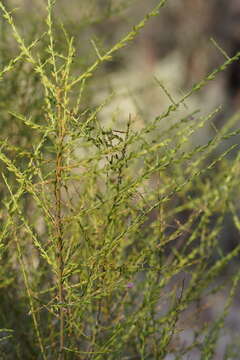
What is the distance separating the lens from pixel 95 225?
169cm

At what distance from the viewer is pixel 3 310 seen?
7.11 feet

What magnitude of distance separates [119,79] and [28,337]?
5.15 m

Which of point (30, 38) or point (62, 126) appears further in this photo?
point (30, 38)

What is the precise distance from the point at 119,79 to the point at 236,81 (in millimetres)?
1062

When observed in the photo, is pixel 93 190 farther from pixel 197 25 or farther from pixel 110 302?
pixel 197 25

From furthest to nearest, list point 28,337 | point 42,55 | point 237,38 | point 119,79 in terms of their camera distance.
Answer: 1. point 119,79
2. point 237,38
3. point 42,55
4. point 28,337

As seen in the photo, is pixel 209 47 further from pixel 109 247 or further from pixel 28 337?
pixel 109 247

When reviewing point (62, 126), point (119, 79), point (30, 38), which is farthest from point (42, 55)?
point (119, 79)

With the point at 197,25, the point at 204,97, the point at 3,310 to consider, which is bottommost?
the point at 3,310

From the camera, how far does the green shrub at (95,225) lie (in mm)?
1299

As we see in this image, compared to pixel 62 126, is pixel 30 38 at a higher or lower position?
higher

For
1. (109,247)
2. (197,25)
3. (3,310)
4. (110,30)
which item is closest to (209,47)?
(197,25)

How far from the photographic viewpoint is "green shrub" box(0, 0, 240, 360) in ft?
4.26

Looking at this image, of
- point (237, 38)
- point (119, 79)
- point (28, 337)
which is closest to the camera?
point (28, 337)
